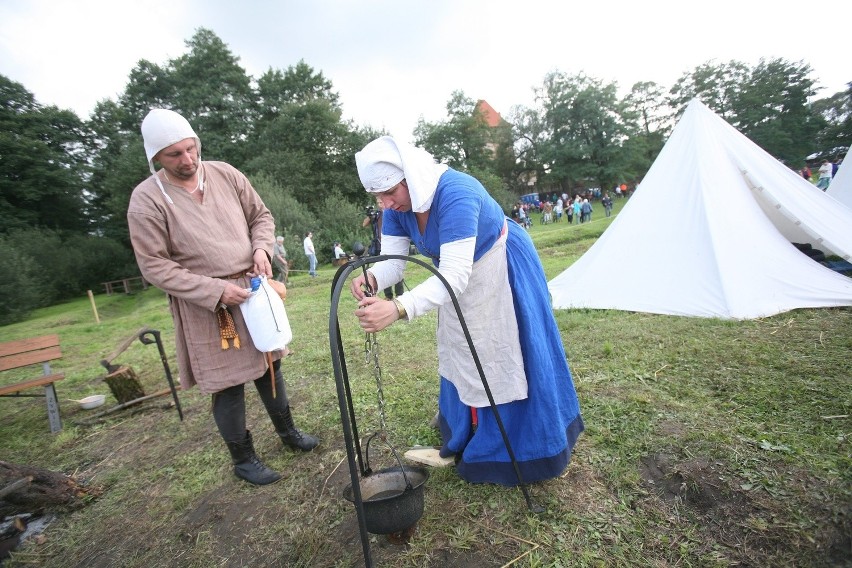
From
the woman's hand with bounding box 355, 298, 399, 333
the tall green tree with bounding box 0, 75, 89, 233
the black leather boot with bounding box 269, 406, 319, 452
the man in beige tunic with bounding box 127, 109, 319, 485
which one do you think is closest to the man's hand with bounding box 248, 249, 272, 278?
the man in beige tunic with bounding box 127, 109, 319, 485

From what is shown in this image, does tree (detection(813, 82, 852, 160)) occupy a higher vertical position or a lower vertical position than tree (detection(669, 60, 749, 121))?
lower

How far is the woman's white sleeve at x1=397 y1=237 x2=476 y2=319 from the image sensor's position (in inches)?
64.4

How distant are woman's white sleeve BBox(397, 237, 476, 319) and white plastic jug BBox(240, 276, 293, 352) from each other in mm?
931

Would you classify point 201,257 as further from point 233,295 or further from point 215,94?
point 215,94

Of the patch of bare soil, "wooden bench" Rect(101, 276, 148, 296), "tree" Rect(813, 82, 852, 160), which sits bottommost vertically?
the patch of bare soil

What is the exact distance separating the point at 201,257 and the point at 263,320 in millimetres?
470

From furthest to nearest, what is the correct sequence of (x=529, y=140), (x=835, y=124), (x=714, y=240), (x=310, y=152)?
(x=529, y=140) < (x=835, y=124) < (x=310, y=152) < (x=714, y=240)

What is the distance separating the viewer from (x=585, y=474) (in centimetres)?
214

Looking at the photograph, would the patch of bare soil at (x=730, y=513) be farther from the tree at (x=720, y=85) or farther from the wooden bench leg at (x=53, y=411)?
the tree at (x=720, y=85)

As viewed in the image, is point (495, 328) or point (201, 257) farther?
point (201, 257)

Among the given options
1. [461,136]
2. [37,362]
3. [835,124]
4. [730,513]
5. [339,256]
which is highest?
[461,136]

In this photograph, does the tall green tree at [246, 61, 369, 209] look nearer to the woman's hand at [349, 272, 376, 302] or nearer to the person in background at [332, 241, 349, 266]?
the person in background at [332, 241, 349, 266]

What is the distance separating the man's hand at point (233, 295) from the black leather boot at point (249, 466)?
87 cm

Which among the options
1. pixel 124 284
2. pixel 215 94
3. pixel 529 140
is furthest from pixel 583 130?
pixel 124 284
